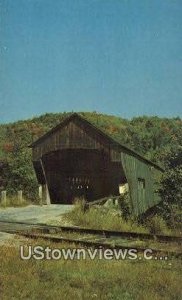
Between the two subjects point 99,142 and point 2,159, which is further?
point 2,159

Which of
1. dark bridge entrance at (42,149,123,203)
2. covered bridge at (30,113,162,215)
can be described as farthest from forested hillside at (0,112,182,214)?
dark bridge entrance at (42,149,123,203)

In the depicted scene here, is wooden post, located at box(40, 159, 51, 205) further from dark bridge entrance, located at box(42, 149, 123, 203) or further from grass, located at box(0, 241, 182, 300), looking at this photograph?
grass, located at box(0, 241, 182, 300)

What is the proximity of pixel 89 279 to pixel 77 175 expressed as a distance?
25814 mm

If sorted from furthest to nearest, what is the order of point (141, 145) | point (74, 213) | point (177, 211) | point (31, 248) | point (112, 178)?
1. point (141, 145)
2. point (112, 178)
3. point (74, 213)
4. point (177, 211)
5. point (31, 248)

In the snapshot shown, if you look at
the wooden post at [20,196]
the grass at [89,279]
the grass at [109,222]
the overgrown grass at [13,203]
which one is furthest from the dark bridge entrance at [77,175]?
the grass at [89,279]

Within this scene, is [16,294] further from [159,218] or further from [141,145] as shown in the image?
[141,145]

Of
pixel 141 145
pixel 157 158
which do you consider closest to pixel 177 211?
pixel 157 158

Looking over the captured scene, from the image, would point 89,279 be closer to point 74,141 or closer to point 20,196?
point 20,196

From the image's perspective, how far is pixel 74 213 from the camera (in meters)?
19.8

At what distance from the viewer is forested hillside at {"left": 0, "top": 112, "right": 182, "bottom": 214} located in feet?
68.2

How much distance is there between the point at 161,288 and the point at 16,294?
6.88ft

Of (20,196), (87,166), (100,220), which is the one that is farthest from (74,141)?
(100,220)

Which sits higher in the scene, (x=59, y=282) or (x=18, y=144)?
(x=18, y=144)

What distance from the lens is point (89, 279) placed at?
8.02 m
